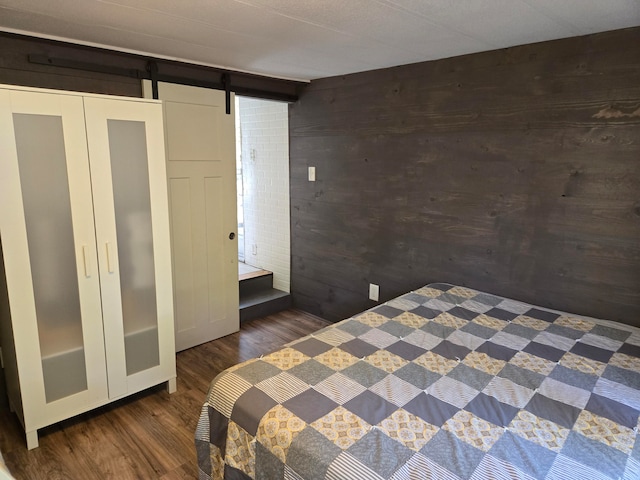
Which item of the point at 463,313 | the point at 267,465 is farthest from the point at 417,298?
the point at 267,465

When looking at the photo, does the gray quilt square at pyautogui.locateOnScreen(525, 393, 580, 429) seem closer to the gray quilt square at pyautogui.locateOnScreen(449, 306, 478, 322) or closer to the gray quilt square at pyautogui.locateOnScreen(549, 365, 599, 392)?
the gray quilt square at pyautogui.locateOnScreen(549, 365, 599, 392)

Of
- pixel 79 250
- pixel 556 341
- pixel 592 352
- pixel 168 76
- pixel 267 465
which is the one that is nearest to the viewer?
pixel 267 465

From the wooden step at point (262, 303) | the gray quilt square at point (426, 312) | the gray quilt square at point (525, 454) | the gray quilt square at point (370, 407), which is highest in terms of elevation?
the gray quilt square at point (426, 312)

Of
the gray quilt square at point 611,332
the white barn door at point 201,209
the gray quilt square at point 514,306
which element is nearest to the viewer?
the gray quilt square at point 611,332

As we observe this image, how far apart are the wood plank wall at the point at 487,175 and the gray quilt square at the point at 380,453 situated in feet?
5.38

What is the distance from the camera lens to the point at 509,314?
2.26 meters

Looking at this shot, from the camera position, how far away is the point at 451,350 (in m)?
1.82

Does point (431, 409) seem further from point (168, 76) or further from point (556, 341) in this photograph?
point (168, 76)

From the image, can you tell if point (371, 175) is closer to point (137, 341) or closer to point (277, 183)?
point (277, 183)

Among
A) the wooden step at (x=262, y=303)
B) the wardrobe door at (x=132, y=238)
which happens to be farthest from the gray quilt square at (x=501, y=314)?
the wooden step at (x=262, y=303)

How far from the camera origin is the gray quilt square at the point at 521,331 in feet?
6.49

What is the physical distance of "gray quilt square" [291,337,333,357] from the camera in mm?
1775

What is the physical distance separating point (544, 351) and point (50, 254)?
2446mm

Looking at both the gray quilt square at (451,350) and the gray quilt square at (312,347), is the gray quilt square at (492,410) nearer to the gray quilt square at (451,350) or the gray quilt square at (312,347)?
the gray quilt square at (451,350)
